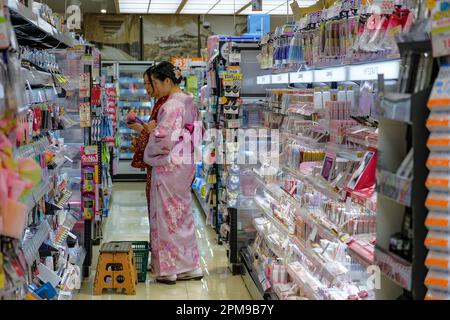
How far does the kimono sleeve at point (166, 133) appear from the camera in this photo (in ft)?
20.5

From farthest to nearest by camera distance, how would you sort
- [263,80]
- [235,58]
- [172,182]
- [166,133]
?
[235,58], [263,80], [172,182], [166,133]

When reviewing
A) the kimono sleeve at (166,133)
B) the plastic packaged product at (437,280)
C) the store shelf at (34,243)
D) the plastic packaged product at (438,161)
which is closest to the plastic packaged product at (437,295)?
the plastic packaged product at (437,280)

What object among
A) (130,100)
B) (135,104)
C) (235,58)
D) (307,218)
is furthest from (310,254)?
(130,100)

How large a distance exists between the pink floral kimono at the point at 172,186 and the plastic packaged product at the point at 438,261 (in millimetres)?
4188

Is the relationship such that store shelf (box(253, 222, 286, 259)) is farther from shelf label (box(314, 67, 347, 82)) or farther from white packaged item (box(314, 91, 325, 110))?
shelf label (box(314, 67, 347, 82))

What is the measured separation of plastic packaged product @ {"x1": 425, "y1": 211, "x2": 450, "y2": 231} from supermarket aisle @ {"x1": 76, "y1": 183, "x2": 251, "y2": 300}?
12.5 feet

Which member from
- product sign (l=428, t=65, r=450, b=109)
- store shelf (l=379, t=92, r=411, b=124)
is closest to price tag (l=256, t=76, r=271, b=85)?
store shelf (l=379, t=92, r=411, b=124)

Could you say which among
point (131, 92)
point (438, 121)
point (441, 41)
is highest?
point (441, 41)

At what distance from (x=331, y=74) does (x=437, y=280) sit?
2097 mm

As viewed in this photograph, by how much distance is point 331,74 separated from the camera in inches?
162

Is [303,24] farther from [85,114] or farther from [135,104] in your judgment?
[135,104]

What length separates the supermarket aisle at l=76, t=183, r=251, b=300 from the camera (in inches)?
236

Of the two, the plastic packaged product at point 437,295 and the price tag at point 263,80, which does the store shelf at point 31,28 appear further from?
the plastic packaged product at point 437,295
